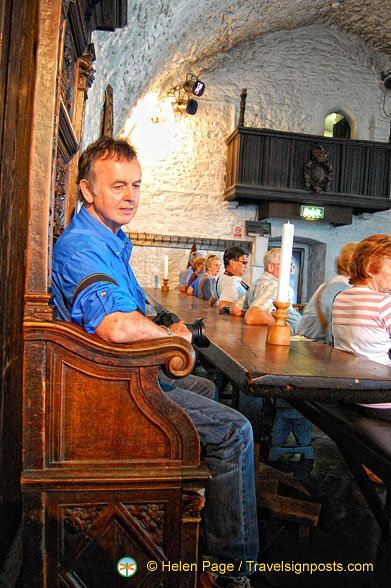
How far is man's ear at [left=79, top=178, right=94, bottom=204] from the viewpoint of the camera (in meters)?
1.59

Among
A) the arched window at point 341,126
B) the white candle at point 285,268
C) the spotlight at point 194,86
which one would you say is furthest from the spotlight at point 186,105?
the white candle at point 285,268

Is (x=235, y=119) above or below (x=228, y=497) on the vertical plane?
above

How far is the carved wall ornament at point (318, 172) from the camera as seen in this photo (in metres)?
9.34

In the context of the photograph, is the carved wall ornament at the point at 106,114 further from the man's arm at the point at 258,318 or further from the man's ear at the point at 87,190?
the man's ear at the point at 87,190

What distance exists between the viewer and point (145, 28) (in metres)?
5.47

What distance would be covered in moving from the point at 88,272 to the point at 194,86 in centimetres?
906

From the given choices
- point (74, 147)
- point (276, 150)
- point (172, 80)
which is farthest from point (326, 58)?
point (74, 147)

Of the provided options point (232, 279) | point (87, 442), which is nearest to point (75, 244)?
point (87, 442)

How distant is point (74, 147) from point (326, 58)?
10078 mm

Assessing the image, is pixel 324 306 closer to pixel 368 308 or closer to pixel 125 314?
pixel 368 308

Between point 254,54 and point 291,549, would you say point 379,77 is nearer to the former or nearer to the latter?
point 254,54

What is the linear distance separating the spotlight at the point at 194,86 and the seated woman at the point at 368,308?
817 centimetres

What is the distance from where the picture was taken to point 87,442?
4.30 feet

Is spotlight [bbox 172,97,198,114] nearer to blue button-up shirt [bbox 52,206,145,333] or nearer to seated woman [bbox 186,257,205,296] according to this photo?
seated woman [bbox 186,257,205,296]
